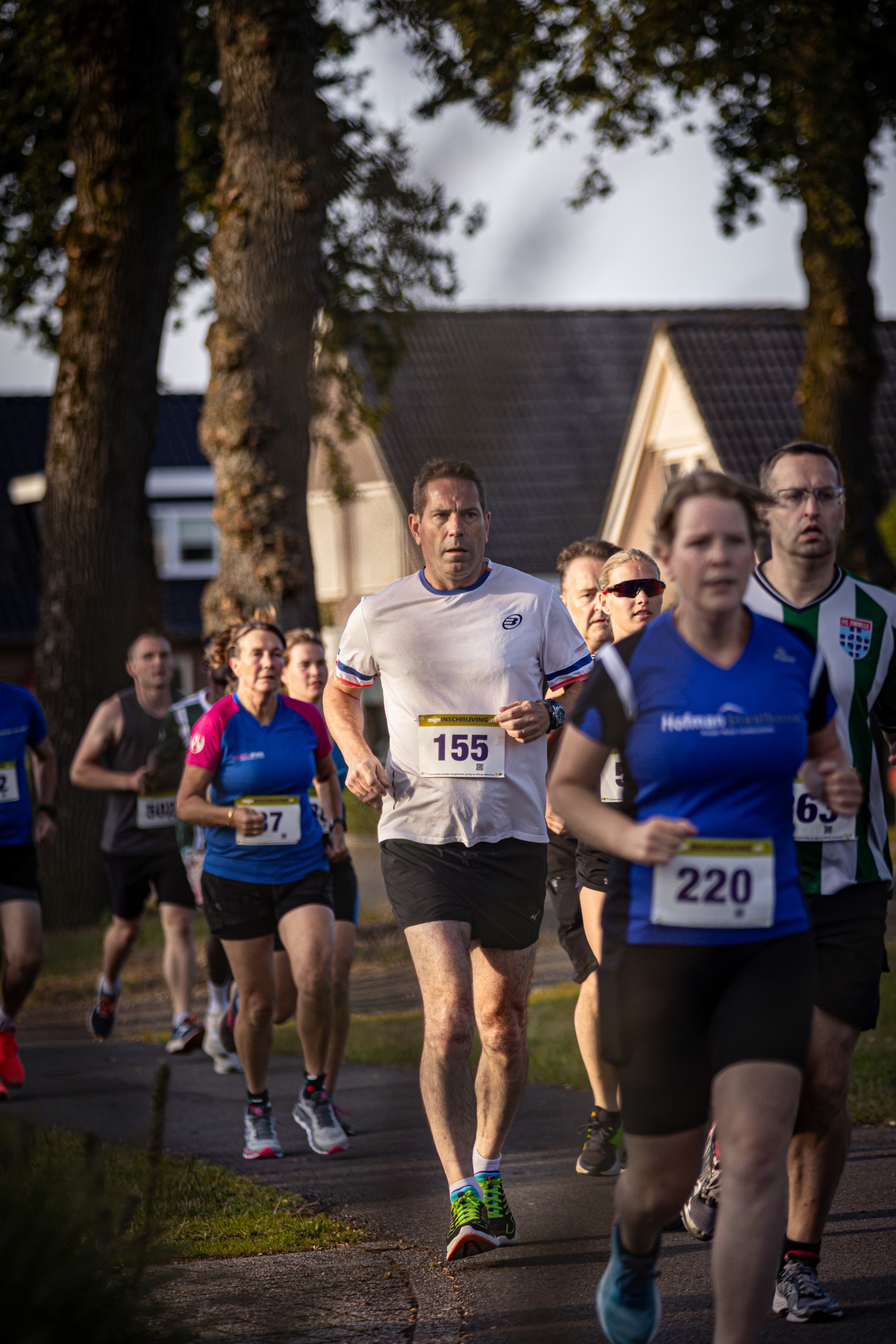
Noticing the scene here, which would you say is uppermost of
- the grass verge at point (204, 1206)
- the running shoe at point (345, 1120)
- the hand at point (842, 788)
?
the hand at point (842, 788)

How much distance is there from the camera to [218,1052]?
29.5 feet

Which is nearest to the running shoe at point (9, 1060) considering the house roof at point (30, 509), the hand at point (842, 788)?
the hand at point (842, 788)

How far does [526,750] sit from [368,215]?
4006 mm

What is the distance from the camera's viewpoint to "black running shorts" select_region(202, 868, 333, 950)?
672 cm

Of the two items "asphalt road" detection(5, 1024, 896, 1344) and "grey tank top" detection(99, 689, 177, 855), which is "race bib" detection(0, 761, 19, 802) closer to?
"grey tank top" detection(99, 689, 177, 855)

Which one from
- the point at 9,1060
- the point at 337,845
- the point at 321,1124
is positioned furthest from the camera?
the point at 9,1060

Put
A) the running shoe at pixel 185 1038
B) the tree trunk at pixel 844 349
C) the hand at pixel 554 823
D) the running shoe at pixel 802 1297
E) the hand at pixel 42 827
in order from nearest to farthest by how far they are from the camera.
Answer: the running shoe at pixel 802 1297, the hand at pixel 554 823, the hand at pixel 42 827, the running shoe at pixel 185 1038, the tree trunk at pixel 844 349

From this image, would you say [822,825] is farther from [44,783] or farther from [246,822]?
[44,783]

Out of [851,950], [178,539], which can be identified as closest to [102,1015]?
[851,950]

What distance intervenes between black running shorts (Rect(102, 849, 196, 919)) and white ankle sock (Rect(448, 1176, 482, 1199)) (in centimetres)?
484

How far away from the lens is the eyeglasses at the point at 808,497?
173 inches

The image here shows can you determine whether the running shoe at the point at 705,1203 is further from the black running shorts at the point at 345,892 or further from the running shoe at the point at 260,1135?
the black running shorts at the point at 345,892

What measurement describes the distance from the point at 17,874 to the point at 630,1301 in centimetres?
547

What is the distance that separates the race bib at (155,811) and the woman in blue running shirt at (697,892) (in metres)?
6.36
